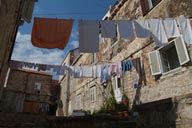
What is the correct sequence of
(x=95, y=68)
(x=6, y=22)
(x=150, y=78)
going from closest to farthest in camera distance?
(x=6, y=22) → (x=150, y=78) → (x=95, y=68)

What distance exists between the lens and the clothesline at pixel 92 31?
20.2ft

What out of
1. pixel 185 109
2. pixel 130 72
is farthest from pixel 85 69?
pixel 185 109

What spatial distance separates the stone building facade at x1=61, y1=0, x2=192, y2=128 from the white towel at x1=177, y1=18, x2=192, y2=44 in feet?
1.51

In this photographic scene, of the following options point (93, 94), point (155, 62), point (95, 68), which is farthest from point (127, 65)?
point (93, 94)

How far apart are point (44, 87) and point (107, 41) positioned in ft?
45.6

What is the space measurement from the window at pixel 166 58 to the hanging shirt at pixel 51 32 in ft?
13.6

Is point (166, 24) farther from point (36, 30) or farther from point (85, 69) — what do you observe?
point (85, 69)

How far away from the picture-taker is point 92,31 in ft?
20.3

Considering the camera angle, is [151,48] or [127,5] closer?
[151,48]

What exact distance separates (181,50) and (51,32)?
4.86 metres

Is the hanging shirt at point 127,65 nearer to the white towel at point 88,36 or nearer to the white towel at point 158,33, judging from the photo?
the white towel at point 158,33

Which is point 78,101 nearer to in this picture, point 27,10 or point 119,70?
point 119,70

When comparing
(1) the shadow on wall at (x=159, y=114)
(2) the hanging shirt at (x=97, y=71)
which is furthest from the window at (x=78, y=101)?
(1) the shadow on wall at (x=159, y=114)

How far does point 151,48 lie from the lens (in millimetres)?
8820
